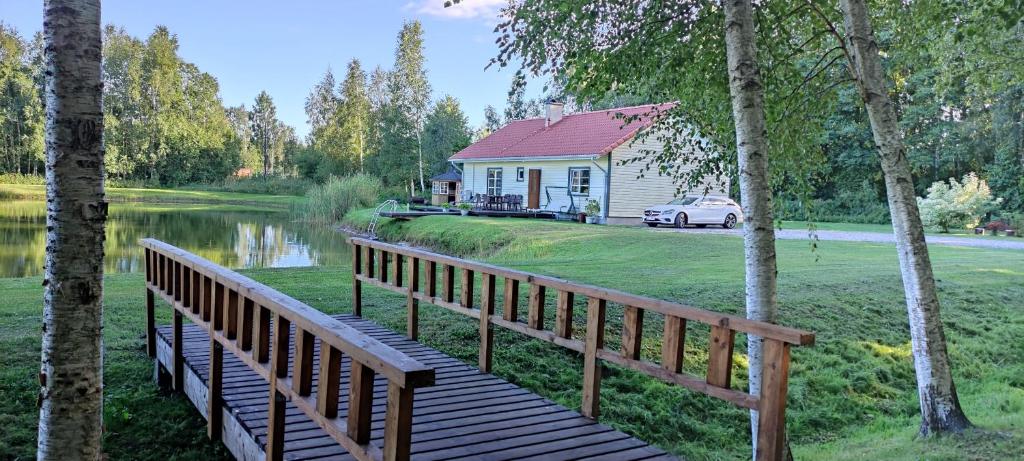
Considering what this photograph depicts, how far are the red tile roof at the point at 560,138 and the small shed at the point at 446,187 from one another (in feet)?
11.8

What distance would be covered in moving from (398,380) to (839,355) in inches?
264

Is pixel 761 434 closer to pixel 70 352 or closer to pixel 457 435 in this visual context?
pixel 457 435

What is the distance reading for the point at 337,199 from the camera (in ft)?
102

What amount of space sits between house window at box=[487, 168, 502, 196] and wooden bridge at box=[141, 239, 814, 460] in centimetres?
2581

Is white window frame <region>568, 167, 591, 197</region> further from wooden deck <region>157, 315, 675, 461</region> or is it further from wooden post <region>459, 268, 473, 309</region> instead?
wooden deck <region>157, 315, 675, 461</region>

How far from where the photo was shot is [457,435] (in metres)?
3.46

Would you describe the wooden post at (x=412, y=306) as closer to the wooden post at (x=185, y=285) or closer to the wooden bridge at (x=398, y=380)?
the wooden bridge at (x=398, y=380)

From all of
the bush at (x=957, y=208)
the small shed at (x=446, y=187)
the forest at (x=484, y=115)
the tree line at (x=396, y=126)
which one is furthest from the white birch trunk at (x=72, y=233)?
the tree line at (x=396, y=126)

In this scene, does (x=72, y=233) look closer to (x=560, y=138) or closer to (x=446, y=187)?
(x=560, y=138)

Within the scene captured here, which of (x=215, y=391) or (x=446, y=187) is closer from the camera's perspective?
(x=215, y=391)

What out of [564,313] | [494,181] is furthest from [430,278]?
[494,181]

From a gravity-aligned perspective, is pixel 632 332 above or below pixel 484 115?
below

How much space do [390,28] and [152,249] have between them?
3884cm

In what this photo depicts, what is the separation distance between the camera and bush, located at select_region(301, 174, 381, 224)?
31.1 metres
